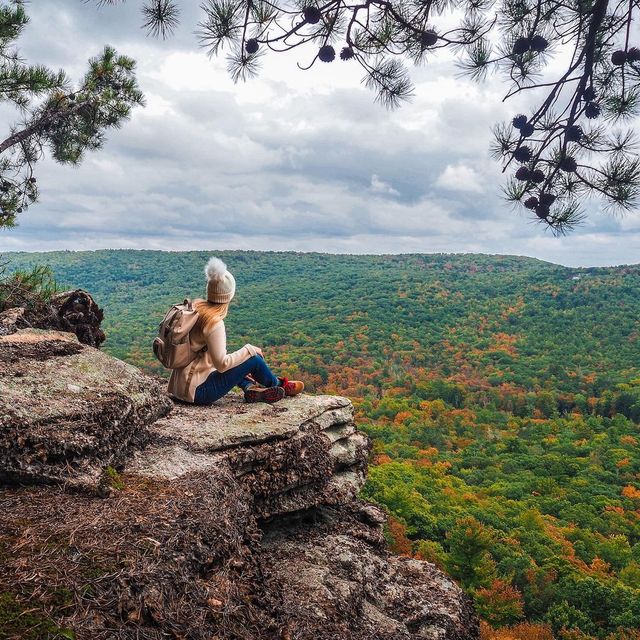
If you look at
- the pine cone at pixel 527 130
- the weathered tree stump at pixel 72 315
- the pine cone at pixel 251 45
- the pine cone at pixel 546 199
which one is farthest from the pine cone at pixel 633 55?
the weathered tree stump at pixel 72 315

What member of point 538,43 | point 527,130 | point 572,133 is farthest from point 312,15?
point 572,133

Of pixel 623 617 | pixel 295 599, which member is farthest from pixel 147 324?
pixel 295 599

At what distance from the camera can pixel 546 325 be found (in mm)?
78188

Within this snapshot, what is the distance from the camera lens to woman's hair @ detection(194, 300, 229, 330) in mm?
4535

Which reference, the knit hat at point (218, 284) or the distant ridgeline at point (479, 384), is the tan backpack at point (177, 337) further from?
the distant ridgeline at point (479, 384)

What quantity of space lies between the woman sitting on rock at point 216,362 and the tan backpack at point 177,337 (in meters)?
0.07

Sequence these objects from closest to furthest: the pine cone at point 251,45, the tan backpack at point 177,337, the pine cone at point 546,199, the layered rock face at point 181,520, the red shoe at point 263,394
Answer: the layered rock face at point 181,520 → the pine cone at point 251,45 → the pine cone at point 546,199 → the tan backpack at point 177,337 → the red shoe at point 263,394

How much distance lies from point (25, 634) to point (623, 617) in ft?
84.8

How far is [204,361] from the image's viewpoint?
4797mm

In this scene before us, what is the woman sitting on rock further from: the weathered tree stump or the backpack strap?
the weathered tree stump

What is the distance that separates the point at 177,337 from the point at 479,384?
5989 centimetres

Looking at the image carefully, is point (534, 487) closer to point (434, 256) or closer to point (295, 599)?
point (295, 599)

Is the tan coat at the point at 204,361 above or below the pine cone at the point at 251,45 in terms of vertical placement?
below

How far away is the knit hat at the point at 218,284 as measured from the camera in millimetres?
4668
